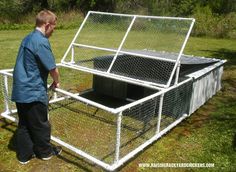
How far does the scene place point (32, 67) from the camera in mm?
3111

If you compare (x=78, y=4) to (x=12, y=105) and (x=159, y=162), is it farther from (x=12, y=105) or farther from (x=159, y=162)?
(x=159, y=162)

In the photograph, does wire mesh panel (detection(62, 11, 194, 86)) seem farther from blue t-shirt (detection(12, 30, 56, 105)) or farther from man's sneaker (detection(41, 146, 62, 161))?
blue t-shirt (detection(12, 30, 56, 105))

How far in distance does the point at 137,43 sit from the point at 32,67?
2867 mm

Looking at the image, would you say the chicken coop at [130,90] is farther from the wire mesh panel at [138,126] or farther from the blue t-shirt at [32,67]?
the blue t-shirt at [32,67]

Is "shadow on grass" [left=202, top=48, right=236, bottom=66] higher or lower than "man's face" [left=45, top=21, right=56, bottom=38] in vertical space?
lower

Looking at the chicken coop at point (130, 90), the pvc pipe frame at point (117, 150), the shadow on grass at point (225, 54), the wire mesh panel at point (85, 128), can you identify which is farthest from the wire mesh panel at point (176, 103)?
the shadow on grass at point (225, 54)

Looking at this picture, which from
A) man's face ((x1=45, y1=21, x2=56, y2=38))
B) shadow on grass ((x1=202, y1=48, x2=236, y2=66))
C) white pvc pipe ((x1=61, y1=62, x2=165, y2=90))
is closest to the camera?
man's face ((x1=45, y1=21, x2=56, y2=38))

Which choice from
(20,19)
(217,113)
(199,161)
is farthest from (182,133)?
(20,19)

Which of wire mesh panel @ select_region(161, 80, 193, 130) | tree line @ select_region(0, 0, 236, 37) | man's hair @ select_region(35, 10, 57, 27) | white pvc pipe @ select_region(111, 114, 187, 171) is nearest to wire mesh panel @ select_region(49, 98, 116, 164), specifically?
white pvc pipe @ select_region(111, 114, 187, 171)

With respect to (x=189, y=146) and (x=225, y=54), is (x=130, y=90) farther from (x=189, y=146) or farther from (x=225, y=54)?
(x=225, y=54)

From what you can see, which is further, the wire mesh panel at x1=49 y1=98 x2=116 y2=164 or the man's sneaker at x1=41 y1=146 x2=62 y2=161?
the wire mesh panel at x1=49 y1=98 x2=116 y2=164

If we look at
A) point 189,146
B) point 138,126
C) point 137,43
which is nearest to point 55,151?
point 138,126

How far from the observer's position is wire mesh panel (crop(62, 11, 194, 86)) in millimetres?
4713

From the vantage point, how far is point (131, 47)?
5805 millimetres
